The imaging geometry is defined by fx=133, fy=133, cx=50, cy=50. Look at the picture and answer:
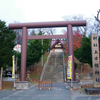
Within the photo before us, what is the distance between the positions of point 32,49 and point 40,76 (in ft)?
17.5

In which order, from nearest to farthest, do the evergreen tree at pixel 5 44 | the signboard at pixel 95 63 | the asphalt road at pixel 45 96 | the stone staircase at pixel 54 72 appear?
1. the asphalt road at pixel 45 96
2. the signboard at pixel 95 63
3. the evergreen tree at pixel 5 44
4. the stone staircase at pixel 54 72

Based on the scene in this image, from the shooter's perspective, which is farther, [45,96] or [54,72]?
[54,72]

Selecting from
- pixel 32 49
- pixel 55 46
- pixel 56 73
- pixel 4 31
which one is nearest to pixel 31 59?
pixel 32 49

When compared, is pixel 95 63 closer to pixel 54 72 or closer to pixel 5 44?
pixel 5 44

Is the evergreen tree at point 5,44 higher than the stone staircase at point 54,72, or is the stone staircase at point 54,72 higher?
the evergreen tree at point 5,44

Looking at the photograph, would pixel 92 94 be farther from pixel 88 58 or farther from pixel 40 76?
pixel 40 76

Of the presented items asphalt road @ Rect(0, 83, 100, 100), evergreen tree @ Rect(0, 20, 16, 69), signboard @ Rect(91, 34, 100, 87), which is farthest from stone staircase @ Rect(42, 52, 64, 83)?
signboard @ Rect(91, 34, 100, 87)

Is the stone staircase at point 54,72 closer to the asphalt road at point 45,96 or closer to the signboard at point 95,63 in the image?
the asphalt road at point 45,96

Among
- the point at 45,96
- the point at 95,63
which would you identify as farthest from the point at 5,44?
the point at 95,63

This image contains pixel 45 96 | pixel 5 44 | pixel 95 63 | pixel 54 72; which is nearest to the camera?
pixel 45 96

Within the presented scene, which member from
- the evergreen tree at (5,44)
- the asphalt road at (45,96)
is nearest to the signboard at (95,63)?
the asphalt road at (45,96)

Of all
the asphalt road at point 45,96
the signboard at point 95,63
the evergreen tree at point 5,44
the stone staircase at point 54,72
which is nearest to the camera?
the asphalt road at point 45,96

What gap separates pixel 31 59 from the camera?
80.8 ft

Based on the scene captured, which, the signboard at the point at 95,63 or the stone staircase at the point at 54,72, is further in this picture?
the stone staircase at the point at 54,72
